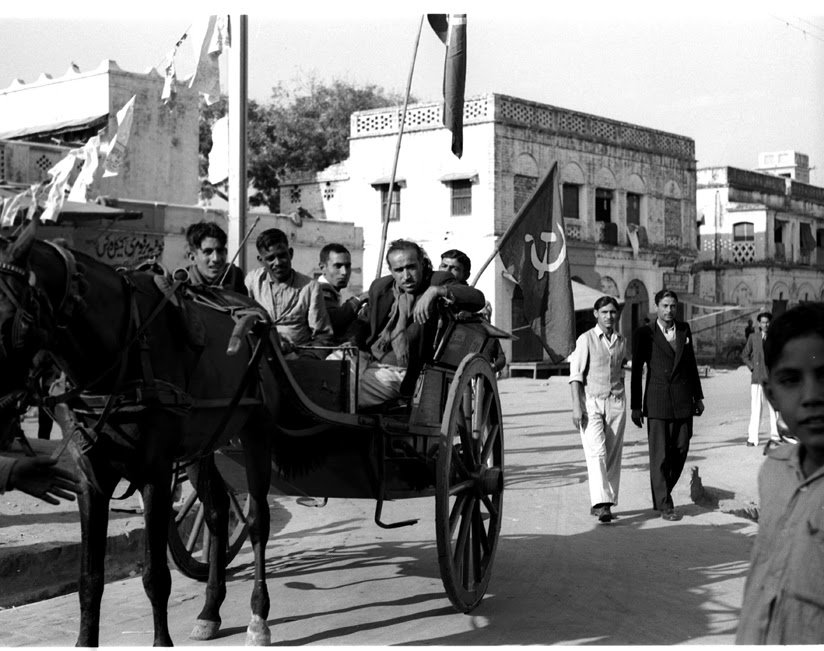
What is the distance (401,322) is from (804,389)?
3.79 meters

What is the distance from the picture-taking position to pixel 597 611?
580 centimetres

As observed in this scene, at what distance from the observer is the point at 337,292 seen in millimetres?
6930

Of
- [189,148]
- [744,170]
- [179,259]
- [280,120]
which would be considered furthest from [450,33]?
[744,170]

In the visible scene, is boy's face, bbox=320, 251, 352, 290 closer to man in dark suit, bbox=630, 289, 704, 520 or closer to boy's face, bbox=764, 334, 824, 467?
man in dark suit, bbox=630, 289, 704, 520

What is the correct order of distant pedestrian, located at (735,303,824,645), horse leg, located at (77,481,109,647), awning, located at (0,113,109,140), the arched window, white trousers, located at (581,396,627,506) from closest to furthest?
distant pedestrian, located at (735,303,824,645) → horse leg, located at (77,481,109,647) → white trousers, located at (581,396,627,506) → awning, located at (0,113,109,140) → the arched window

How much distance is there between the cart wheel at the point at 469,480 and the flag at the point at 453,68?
2780 mm

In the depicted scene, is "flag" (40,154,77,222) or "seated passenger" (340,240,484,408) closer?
"seated passenger" (340,240,484,408)

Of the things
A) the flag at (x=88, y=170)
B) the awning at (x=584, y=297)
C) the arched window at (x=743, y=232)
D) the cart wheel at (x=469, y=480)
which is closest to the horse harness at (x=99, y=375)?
the cart wheel at (x=469, y=480)

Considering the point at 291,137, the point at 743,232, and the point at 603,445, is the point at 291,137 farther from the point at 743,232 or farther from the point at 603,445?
the point at 603,445

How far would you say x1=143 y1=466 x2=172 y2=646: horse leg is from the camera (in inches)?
180

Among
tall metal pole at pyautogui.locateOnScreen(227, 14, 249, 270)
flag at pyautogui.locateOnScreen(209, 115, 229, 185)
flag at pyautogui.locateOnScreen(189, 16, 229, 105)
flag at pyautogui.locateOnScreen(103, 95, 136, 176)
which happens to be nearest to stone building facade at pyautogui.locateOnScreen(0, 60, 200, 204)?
flag at pyautogui.locateOnScreen(103, 95, 136, 176)

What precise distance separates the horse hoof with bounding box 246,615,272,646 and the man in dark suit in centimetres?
452

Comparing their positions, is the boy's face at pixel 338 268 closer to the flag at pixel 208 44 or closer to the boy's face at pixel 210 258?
the boy's face at pixel 210 258

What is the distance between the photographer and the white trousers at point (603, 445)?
8.62m
